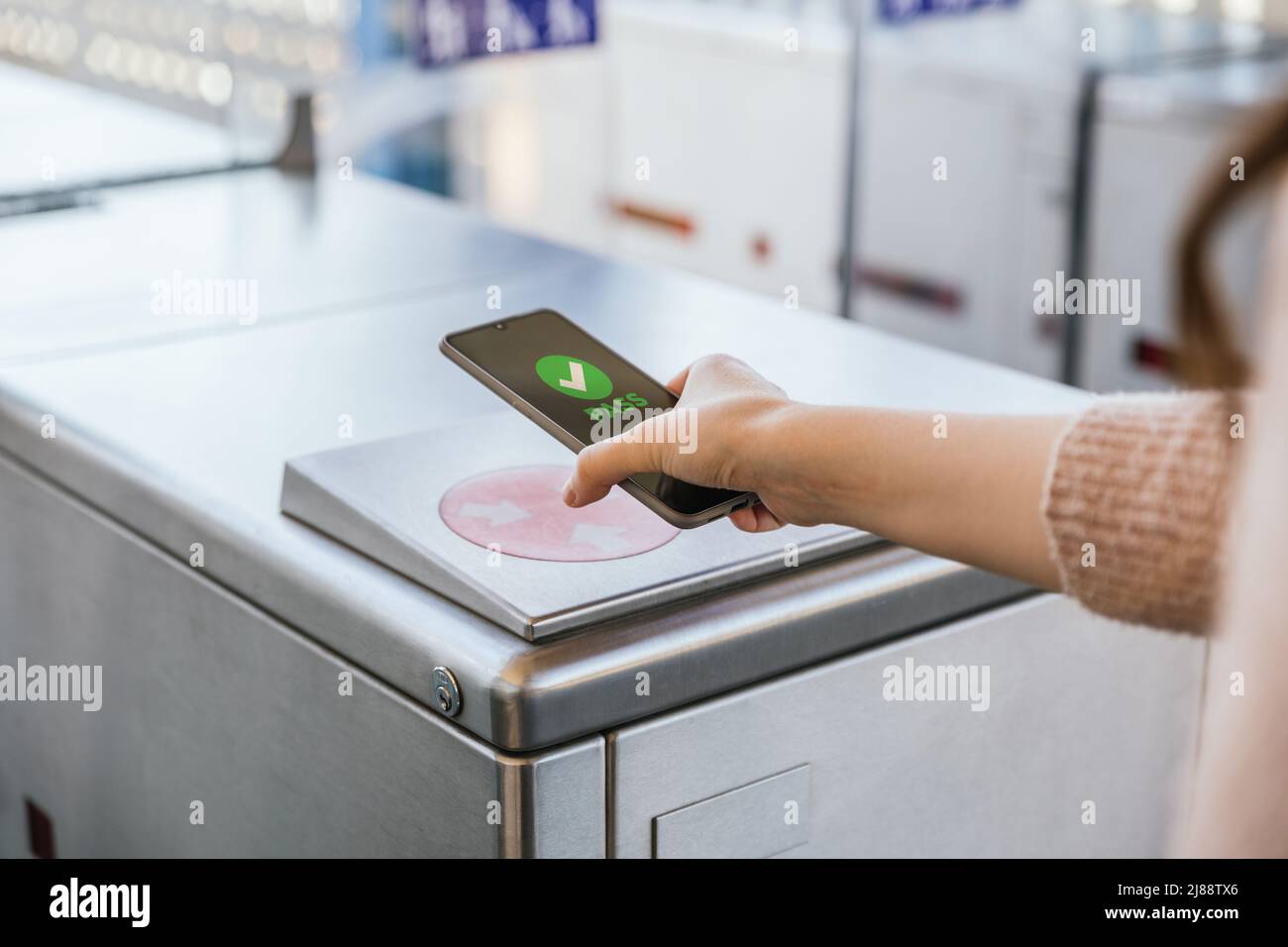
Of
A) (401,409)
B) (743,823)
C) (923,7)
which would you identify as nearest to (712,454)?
(743,823)

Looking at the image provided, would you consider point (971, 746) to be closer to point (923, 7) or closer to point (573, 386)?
point (573, 386)

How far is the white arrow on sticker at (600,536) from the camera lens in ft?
2.59

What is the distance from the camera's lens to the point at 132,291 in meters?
1.18

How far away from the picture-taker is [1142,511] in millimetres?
560

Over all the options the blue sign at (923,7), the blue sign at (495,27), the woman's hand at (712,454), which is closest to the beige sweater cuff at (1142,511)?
the woman's hand at (712,454)

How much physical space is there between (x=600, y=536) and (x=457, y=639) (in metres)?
0.11

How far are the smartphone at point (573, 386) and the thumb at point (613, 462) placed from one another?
1 cm

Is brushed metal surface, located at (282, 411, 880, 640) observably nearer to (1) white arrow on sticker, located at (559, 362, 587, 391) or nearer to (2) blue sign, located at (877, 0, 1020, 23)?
(1) white arrow on sticker, located at (559, 362, 587, 391)

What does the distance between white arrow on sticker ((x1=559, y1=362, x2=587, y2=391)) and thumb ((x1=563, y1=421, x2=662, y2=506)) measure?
0.09m

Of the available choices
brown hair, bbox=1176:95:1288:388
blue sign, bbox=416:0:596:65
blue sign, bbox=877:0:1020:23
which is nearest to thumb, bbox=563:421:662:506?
brown hair, bbox=1176:95:1288:388

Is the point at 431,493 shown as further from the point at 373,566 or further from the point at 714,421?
the point at 714,421

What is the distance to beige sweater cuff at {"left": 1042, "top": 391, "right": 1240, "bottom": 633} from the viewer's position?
555mm

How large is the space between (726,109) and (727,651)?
226 cm
